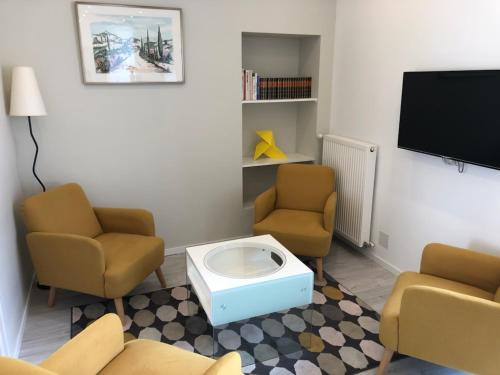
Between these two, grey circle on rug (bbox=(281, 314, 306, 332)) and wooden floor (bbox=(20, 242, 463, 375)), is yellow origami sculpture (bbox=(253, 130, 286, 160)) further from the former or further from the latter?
grey circle on rug (bbox=(281, 314, 306, 332))

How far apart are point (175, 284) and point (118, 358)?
1410 millimetres

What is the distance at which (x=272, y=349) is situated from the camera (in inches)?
90.9

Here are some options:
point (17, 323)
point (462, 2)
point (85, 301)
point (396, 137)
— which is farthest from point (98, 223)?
point (462, 2)

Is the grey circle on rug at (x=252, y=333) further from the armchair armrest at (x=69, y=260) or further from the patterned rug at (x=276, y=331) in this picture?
the armchair armrest at (x=69, y=260)

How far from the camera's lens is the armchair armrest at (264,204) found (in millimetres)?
3178

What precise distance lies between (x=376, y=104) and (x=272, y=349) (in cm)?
202

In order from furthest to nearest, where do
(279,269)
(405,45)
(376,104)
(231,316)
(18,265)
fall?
(376,104) → (405,45) → (18,265) → (279,269) → (231,316)

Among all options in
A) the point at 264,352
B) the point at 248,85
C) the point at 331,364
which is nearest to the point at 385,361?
the point at 331,364

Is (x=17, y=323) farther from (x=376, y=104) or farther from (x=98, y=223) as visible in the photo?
(x=376, y=104)

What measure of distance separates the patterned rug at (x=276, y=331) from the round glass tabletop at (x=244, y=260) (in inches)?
15.4

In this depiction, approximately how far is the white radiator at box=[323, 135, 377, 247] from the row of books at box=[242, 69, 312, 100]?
515mm

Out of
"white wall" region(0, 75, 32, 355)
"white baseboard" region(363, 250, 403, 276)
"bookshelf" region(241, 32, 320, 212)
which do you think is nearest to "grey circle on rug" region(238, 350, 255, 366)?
"white wall" region(0, 75, 32, 355)

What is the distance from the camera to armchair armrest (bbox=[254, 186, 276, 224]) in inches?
125

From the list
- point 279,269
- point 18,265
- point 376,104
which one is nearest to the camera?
point 279,269
